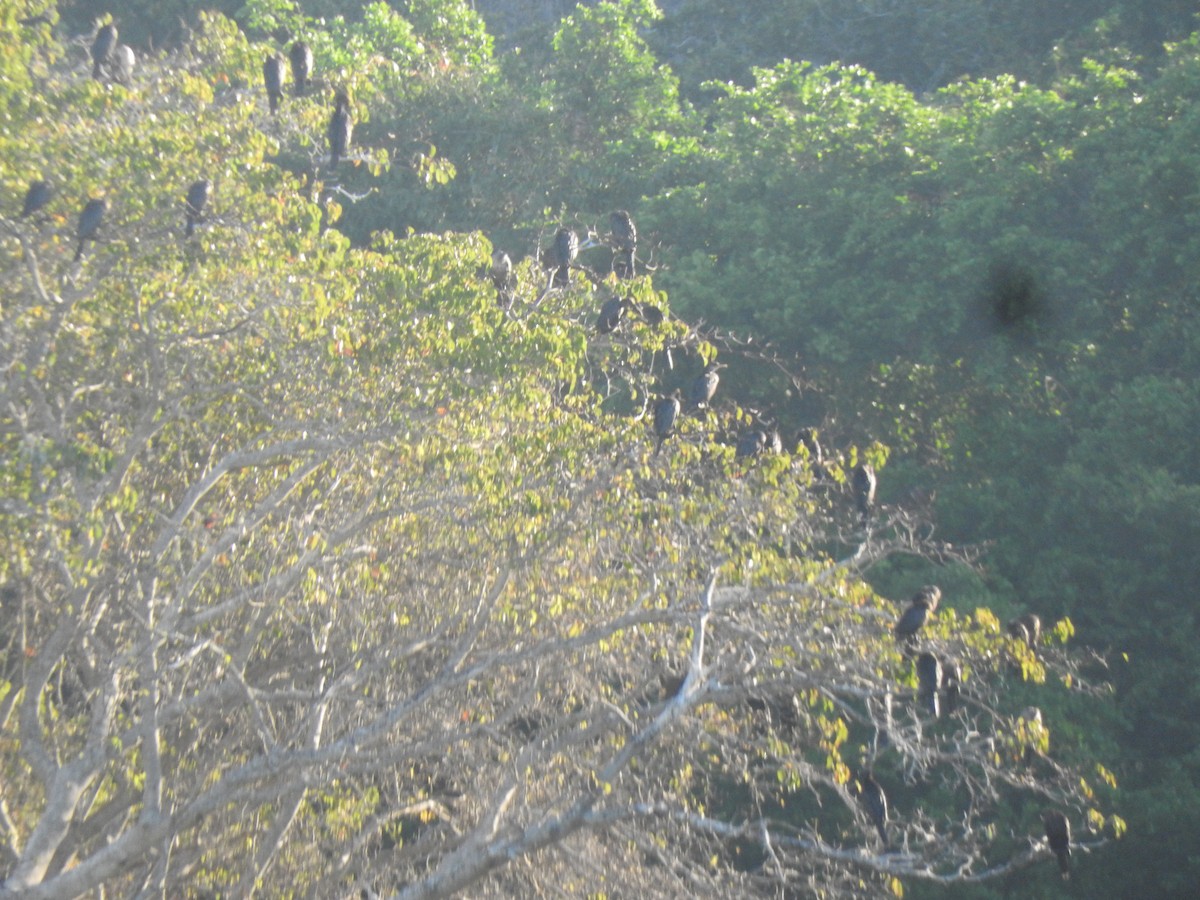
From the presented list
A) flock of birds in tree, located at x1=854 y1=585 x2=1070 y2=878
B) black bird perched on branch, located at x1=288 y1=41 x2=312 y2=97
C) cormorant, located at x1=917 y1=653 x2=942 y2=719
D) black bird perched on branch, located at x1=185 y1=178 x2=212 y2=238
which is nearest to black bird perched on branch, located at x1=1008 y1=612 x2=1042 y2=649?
flock of birds in tree, located at x1=854 y1=585 x2=1070 y2=878

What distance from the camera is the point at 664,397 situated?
21.6ft

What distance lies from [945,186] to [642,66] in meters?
4.11

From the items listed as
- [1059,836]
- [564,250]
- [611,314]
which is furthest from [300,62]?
[1059,836]

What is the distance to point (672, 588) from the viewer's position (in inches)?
241

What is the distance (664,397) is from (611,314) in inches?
20.3

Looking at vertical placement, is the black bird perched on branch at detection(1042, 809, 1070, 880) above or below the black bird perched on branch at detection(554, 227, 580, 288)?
below

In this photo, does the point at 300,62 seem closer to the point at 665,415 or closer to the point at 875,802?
the point at 665,415

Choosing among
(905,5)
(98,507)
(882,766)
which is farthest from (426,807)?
(905,5)

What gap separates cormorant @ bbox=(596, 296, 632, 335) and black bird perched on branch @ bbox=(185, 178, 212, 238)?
81.1 inches

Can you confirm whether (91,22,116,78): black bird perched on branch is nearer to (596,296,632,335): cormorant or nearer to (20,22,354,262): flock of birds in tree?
(20,22,354,262): flock of birds in tree

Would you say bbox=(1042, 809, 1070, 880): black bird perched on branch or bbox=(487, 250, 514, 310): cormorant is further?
bbox=(487, 250, 514, 310): cormorant

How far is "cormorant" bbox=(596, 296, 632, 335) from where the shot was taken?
6.55m

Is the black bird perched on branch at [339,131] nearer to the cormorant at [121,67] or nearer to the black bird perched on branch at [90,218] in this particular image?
the black bird perched on branch at [90,218]

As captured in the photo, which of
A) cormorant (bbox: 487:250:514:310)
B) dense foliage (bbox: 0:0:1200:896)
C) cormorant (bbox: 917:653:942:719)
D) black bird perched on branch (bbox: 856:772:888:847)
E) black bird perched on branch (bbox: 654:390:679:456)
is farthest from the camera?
cormorant (bbox: 487:250:514:310)
